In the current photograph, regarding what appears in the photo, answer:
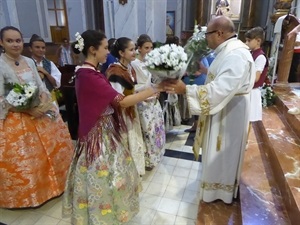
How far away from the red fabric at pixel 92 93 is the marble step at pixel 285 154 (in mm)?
1301

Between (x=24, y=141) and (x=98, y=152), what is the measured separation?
3.00 ft

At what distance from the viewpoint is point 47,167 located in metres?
2.14

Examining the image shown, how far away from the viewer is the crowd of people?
56.9 inches

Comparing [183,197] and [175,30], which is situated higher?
[175,30]

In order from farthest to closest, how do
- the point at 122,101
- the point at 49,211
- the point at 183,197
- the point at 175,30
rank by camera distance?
the point at 175,30 → the point at 183,197 → the point at 49,211 → the point at 122,101

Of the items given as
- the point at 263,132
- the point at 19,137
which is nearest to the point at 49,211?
the point at 19,137

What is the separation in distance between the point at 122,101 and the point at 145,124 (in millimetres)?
1160

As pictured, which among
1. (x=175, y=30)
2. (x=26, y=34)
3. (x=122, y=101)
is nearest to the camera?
(x=122, y=101)

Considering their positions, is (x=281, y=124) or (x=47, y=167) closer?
(x=47, y=167)

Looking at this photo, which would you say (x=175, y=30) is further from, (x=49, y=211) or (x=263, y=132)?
(x=49, y=211)

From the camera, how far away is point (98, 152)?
1471 millimetres

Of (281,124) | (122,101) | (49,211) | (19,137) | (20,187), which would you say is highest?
(122,101)

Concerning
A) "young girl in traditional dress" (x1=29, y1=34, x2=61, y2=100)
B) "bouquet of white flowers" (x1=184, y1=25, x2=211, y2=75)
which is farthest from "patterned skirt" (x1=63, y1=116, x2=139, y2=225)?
"young girl in traditional dress" (x1=29, y1=34, x2=61, y2=100)

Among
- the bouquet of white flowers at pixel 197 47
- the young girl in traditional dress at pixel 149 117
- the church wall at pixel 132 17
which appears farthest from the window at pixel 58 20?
the bouquet of white flowers at pixel 197 47
